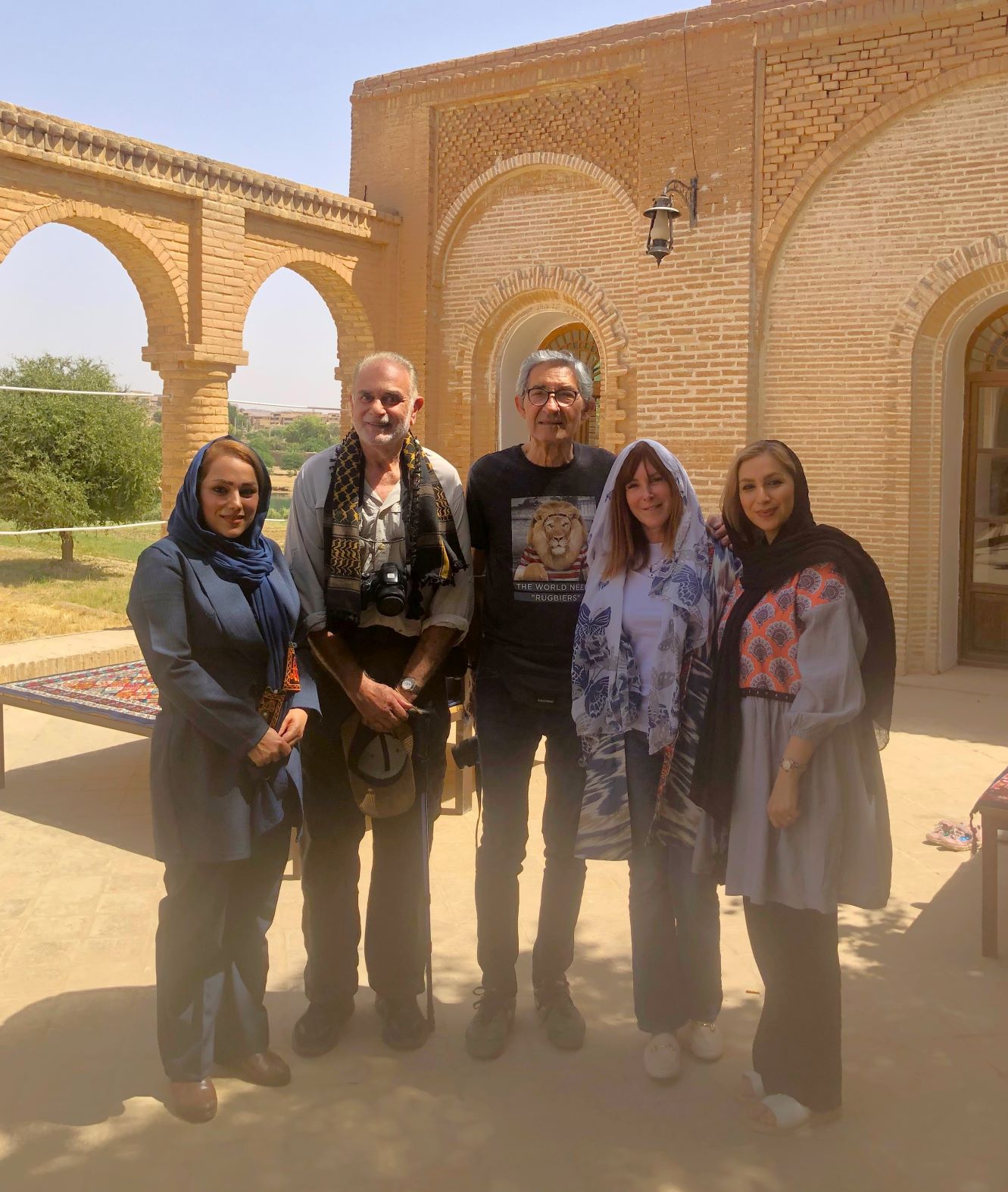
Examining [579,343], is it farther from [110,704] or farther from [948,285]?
[110,704]

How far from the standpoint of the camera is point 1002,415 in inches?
383

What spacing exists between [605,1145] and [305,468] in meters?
2.01

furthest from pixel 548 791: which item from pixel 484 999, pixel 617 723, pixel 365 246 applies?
pixel 365 246

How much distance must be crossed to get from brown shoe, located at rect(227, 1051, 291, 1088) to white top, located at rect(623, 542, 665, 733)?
53.9 inches

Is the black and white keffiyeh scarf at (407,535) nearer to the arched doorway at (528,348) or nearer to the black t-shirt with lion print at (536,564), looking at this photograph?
the black t-shirt with lion print at (536,564)

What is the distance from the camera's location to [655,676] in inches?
117

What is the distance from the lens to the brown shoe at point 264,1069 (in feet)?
10.0

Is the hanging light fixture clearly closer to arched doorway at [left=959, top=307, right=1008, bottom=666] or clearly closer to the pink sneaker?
arched doorway at [left=959, top=307, right=1008, bottom=666]

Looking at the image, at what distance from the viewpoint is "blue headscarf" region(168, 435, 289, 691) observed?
9.36ft

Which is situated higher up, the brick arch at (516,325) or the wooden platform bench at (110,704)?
the brick arch at (516,325)

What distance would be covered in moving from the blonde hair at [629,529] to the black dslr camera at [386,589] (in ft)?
1.91

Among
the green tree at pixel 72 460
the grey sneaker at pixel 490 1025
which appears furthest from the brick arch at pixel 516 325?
the green tree at pixel 72 460

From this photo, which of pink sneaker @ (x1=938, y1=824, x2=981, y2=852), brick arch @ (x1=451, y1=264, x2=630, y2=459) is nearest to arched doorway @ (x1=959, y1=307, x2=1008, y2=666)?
brick arch @ (x1=451, y1=264, x2=630, y2=459)

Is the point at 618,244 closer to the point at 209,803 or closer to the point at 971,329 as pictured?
the point at 971,329
